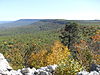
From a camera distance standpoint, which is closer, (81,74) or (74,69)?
(81,74)

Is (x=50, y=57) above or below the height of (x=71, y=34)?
below

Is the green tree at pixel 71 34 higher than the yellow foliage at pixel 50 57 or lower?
higher

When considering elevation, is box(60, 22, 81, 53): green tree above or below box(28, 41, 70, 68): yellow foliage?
above

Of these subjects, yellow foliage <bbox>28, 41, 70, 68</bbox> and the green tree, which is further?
the green tree

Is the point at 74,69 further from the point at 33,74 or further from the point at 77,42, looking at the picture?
the point at 77,42

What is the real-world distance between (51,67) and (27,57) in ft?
140

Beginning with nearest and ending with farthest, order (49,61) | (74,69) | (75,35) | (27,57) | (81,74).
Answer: (81,74) → (74,69) → (49,61) → (27,57) → (75,35)

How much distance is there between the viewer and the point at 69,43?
3184 inches

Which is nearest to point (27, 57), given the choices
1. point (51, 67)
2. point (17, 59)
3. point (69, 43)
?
point (17, 59)

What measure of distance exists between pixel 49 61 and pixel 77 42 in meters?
31.0

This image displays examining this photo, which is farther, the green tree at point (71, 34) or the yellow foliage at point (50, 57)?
the green tree at point (71, 34)

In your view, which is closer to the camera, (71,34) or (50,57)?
(50,57)

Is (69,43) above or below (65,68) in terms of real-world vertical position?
below

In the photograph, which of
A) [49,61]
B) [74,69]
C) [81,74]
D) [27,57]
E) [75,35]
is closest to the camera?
[81,74]
